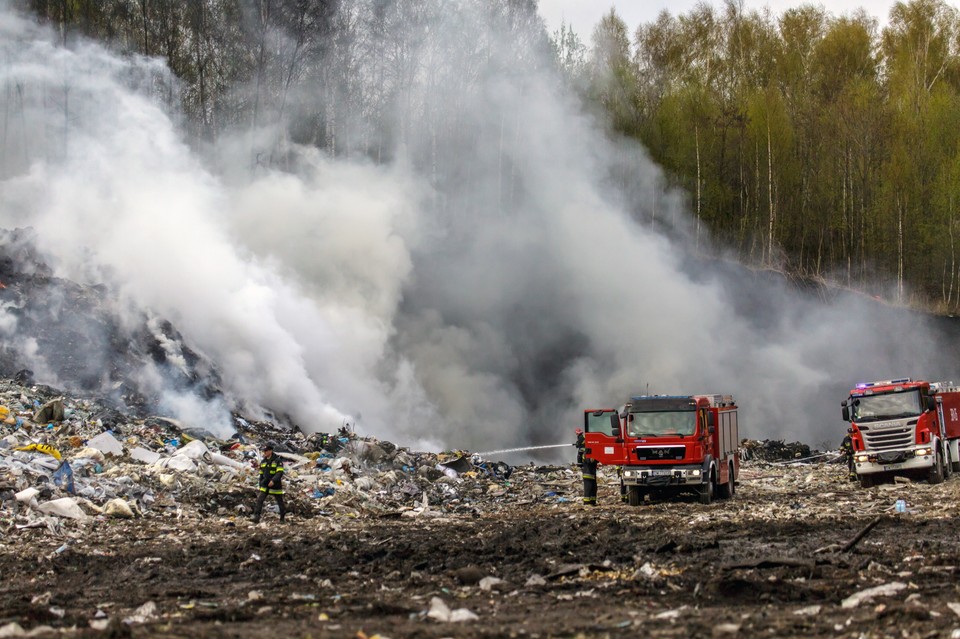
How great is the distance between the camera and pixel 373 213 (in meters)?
29.0

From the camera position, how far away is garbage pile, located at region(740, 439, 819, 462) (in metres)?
27.8

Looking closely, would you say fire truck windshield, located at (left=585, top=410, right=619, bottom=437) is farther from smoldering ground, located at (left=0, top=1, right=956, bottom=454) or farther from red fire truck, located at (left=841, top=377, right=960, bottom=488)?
smoldering ground, located at (left=0, top=1, right=956, bottom=454)

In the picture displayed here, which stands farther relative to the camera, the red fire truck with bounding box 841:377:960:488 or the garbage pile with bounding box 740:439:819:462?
the garbage pile with bounding box 740:439:819:462

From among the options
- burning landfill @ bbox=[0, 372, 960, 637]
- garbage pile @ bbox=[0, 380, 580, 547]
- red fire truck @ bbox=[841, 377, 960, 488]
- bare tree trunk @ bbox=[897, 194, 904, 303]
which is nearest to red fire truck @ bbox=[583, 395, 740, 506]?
burning landfill @ bbox=[0, 372, 960, 637]

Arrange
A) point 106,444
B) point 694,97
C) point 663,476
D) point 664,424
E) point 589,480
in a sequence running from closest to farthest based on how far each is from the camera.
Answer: point 106,444
point 663,476
point 664,424
point 589,480
point 694,97

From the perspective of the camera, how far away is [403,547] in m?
10.6

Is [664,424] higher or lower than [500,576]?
higher

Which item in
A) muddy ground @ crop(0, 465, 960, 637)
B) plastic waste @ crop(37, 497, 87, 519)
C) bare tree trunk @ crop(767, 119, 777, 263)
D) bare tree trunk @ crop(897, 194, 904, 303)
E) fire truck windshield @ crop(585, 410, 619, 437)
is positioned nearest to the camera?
muddy ground @ crop(0, 465, 960, 637)

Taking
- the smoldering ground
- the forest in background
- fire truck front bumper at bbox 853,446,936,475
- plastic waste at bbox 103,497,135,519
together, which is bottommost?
plastic waste at bbox 103,497,135,519

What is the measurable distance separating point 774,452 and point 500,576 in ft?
68.8

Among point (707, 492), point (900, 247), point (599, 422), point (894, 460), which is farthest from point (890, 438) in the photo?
point (900, 247)

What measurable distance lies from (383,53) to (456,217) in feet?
18.5

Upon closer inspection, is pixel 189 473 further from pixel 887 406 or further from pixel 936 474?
pixel 936 474

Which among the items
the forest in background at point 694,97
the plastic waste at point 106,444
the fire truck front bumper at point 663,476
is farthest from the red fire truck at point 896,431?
the forest in background at point 694,97
